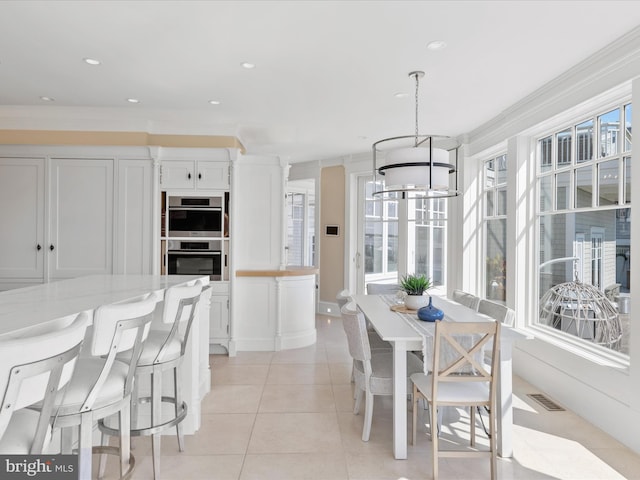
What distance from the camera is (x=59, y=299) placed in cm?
196

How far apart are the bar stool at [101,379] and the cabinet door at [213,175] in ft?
10.0

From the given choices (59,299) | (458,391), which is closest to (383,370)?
(458,391)

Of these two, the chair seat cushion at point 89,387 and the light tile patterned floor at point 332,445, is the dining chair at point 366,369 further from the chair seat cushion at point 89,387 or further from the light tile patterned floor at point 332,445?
the chair seat cushion at point 89,387

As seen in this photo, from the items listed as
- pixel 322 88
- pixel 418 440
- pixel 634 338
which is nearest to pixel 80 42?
pixel 322 88

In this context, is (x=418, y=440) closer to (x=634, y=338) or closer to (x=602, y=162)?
(x=634, y=338)

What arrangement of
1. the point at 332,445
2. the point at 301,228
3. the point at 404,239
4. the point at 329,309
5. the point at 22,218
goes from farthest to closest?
the point at 301,228, the point at 329,309, the point at 404,239, the point at 22,218, the point at 332,445

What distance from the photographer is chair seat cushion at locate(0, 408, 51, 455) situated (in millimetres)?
1155

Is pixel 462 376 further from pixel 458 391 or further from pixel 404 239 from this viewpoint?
pixel 404 239

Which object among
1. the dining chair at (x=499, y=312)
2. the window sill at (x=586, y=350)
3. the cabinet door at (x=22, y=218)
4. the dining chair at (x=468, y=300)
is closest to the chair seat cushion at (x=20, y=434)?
the dining chair at (x=499, y=312)

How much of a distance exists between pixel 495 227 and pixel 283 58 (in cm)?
324

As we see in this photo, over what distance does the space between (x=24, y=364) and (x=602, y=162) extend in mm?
3817

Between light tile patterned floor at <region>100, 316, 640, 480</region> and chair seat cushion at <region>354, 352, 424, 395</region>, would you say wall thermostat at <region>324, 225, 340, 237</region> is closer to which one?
light tile patterned floor at <region>100, 316, 640, 480</region>

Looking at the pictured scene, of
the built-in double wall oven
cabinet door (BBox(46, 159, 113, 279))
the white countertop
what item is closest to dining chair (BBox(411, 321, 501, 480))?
the white countertop

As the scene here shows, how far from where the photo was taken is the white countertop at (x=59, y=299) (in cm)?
144
